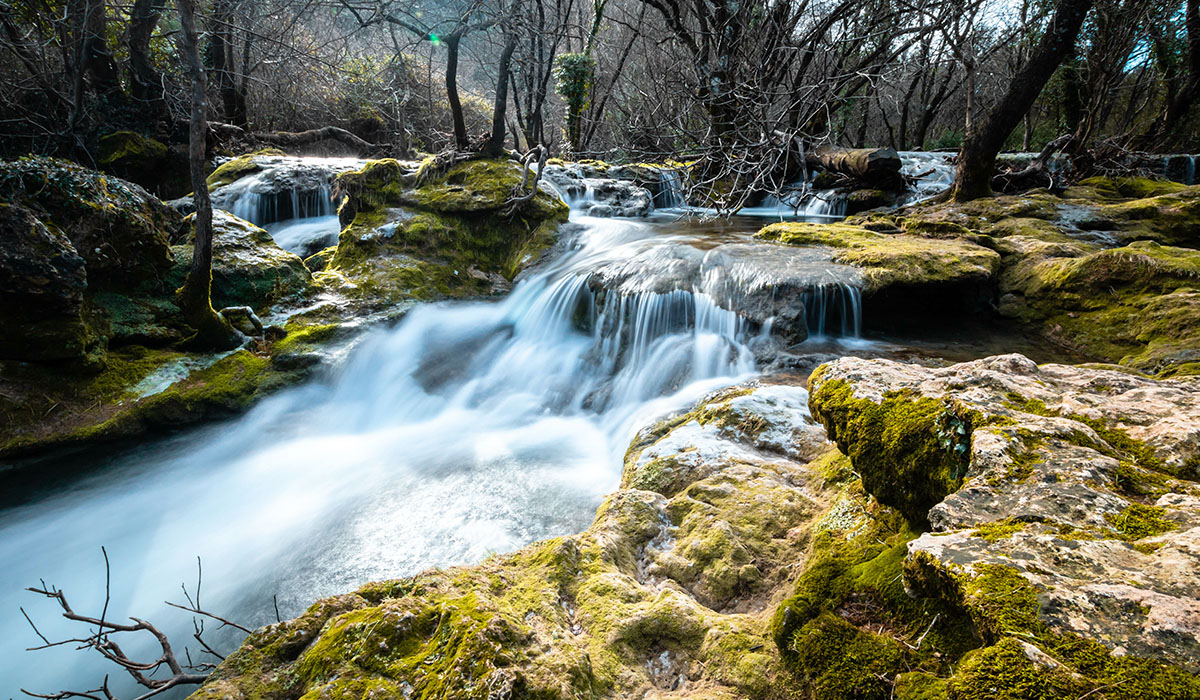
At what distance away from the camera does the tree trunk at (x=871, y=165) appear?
11531 mm

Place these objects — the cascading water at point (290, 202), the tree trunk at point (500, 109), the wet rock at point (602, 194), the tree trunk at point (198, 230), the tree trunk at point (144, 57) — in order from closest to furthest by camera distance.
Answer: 1. the tree trunk at point (198, 230)
2. the tree trunk at point (500, 109)
3. the cascading water at point (290, 202)
4. the tree trunk at point (144, 57)
5. the wet rock at point (602, 194)

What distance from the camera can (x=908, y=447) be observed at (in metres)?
1.84

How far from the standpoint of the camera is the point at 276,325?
678 centimetres

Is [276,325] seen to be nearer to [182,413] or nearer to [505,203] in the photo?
[182,413]

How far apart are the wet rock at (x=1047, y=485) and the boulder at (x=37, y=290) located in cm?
676

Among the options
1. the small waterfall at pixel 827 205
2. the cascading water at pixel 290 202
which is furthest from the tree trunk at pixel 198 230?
the small waterfall at pixel 827 205

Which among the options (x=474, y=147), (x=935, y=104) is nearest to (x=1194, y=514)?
(x=474, y=147)

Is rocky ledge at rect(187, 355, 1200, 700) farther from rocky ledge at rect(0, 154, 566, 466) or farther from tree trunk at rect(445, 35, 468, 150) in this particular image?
tree trunk at rect(445, 35, 468, 150)

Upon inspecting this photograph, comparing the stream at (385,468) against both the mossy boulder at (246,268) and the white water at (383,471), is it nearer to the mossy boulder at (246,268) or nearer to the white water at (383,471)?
the white water at (383,471)

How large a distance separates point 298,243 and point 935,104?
70.5 ft

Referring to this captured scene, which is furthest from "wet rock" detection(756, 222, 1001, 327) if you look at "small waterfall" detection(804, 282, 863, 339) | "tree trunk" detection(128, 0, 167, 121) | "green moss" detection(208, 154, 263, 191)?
"tree trunk" detection(128, 0, 167, 121)

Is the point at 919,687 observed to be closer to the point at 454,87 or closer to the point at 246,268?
the point at 246,268

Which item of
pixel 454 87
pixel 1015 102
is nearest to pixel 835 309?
pixel 1015 102

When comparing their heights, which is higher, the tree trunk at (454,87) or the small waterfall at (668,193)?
the tree trunk at (454,87)
